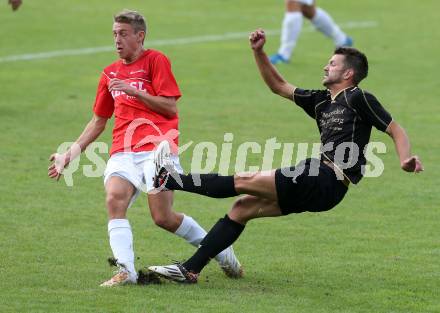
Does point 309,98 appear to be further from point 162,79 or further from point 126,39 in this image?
point 126,39

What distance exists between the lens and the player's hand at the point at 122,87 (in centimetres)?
831

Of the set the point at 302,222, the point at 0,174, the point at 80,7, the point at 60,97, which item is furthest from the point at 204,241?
the point at 80,7

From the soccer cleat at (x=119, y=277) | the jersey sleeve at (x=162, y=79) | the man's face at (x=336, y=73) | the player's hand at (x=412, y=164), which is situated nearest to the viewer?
the player's hand at (x=412, y=164)

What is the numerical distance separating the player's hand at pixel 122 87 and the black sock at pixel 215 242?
1.23 meters

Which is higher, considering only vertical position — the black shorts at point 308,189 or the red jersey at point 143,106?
the red jersey at point 143,106

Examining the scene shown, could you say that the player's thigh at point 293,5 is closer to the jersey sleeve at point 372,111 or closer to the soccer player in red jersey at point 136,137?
the soccer player in red jersey at point 136,137

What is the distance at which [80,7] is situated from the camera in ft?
94.1

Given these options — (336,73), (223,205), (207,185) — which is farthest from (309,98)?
(223,205)

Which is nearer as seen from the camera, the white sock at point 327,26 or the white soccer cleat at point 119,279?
the white soccer cleat at point 119,279

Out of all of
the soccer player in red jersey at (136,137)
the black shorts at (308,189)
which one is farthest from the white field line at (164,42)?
the black shorts at (308,189)

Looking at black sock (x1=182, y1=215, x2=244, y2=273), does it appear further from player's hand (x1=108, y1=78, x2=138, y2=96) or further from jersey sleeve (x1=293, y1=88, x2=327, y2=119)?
player's hand (x1=108, y1=78, x2=138, y2=96)

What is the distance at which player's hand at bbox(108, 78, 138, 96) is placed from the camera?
327 inches

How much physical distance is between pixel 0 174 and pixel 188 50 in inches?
433

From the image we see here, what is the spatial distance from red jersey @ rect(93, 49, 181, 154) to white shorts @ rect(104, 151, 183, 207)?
0.06 metres
